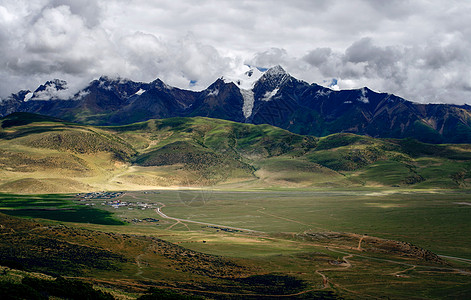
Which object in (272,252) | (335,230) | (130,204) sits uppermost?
(272,252)

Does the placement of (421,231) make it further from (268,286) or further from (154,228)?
(154,228)

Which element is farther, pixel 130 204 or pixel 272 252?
pixel 130 204

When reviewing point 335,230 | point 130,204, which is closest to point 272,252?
point 335,230

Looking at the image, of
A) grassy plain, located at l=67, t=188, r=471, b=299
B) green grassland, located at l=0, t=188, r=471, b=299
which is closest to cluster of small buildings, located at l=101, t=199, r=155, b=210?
grassy plain, located at l=67, t=188, r=471, b=299

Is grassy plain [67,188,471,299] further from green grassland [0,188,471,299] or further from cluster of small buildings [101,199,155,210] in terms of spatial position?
cluster of small buildings [101,199,155,210]

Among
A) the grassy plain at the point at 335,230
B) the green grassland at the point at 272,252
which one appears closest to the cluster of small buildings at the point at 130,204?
the grassy plain at the point at 335,230

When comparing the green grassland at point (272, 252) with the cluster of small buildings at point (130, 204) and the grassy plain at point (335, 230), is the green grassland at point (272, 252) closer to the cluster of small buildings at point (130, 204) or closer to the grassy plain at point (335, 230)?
the grassy plain at point (335, 230)

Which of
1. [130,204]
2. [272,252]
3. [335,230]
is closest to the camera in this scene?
[272,252]

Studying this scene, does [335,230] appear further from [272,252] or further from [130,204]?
[130,204]

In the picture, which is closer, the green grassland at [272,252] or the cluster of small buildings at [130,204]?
the green grassland at [272,252]

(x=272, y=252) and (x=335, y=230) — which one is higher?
(x=272, y=252)

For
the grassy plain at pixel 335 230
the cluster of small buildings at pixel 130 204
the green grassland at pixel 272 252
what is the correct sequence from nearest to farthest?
the green grassland at pixel 272 252
the grassy plain at pixel 335 230
the cluster of small buildings at pixel 130 204
